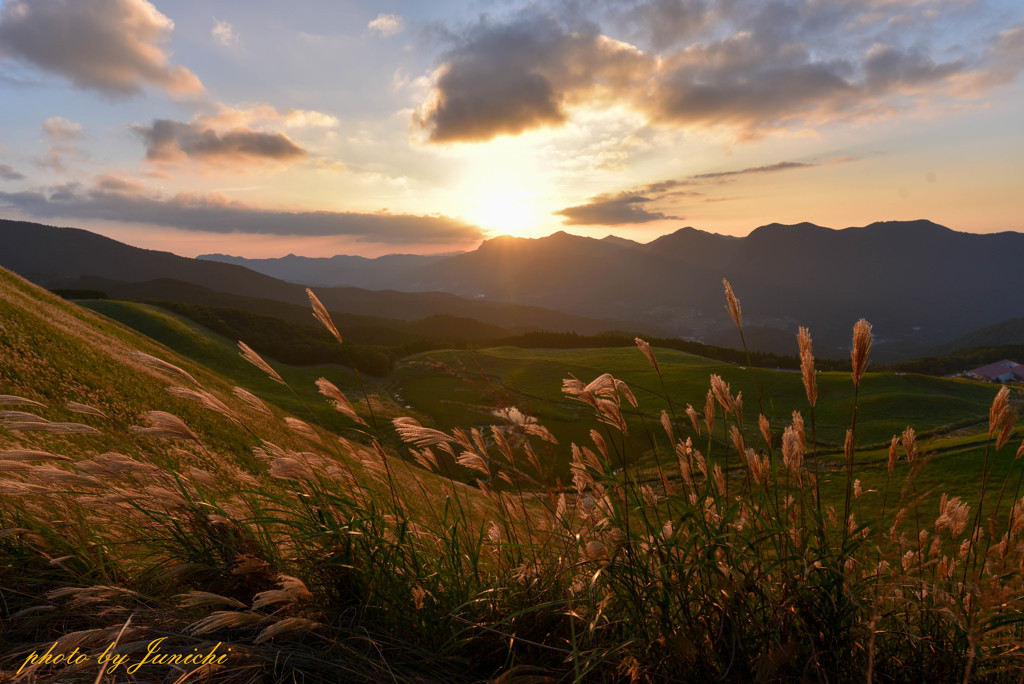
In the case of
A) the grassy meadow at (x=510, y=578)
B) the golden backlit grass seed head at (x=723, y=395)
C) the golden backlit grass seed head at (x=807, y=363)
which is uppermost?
the golden backlit grass seed head at (x=807, y=363)

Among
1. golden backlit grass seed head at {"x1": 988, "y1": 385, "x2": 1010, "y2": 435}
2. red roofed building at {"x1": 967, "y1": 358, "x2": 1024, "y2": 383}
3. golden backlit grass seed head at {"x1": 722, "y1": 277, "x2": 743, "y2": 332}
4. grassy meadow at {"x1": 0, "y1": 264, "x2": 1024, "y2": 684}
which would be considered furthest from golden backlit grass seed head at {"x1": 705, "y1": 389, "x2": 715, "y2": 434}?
red roofed building at {"x1": 967, "y1": 358, "x2": 1024, "y2": 383}

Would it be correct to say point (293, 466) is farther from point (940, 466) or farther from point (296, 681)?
point (940, 466)

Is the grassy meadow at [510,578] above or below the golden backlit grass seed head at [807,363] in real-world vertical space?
below

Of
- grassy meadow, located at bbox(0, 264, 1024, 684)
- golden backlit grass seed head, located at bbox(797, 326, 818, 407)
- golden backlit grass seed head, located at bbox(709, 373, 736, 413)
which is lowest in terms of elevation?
grassy meadow, located at bbox(0, 264, 1024, 684)

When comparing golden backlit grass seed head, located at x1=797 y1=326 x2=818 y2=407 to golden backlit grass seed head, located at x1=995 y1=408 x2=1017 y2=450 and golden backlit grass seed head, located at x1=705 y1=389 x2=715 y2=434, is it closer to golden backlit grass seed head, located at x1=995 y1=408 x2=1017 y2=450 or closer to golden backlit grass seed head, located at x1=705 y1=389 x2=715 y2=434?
golden backlit grass seed head, located at x1=705 y1=389 x2=715 y2=434

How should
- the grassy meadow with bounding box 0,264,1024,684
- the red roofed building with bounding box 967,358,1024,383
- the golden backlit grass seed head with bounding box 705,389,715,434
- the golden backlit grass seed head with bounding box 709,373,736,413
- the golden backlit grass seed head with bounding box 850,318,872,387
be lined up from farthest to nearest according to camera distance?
1. the red roofed building with bounding box 967,358,1024,383
2. the golden backlit grass seed head with bounding box 705,389,715,434
3. the golden backlit grass seed head with bounding box 709,373,736,413
4. the golden backlit grass seed head with bounding box 850,318,872,387
5. the grassy meadow with bounding box 0,264,1024,684

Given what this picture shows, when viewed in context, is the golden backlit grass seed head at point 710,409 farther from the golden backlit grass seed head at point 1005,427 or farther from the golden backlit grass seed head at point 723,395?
the golden backlit grass seed head at point 1005,427

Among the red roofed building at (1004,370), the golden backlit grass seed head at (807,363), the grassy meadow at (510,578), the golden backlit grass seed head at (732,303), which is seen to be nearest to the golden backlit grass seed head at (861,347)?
the grassy meadow at (510,578)

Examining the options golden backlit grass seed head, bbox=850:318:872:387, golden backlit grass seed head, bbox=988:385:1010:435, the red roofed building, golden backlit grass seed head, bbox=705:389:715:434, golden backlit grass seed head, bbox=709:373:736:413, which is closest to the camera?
golden backlit grass seed head, bbox=850:318:872:387

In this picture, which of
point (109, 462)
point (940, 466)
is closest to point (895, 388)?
point (940, 466)

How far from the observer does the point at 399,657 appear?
219 centimetres

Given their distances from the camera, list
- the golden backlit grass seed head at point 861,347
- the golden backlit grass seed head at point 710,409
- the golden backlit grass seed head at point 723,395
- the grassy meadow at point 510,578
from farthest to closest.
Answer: the golden backlit grass seed head at point 710,409
the golden backlit grass seed head at point 723,395
the golden backlit grass seed head at point 861,347
the grassy meadow at point 510,578

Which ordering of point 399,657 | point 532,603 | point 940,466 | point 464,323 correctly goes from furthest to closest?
1. point 464,323
2. point 940,466
3. point 532,603
4. point 399,657

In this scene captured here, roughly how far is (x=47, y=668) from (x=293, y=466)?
118 cm
